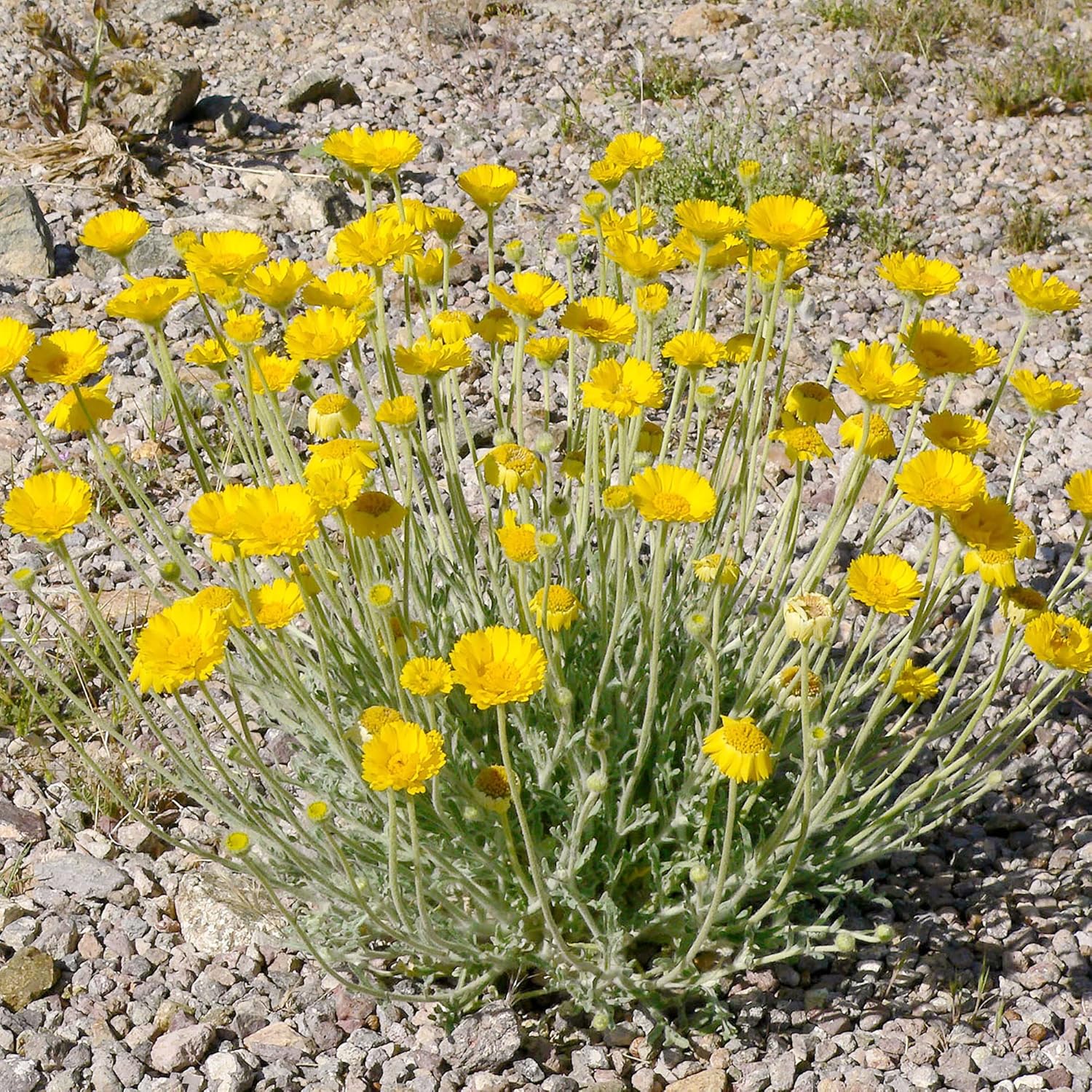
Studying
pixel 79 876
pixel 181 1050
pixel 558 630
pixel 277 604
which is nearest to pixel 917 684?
pixel 558 630

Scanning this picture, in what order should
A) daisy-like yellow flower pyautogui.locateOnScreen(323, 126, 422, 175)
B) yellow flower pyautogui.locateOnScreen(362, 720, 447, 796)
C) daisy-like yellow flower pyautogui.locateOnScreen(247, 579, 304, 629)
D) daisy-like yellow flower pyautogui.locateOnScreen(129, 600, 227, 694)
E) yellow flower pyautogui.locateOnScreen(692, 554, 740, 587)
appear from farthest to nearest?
daisy-like yellow flower pyautogui.locateOnScreen(323, 126, 422, 175) < yellow flower pyautogui.locateOnScreen(692, 554, 740, 587) < daisy-like yellow flower pyautogui.locateOnScreen(247, 579, 304, 629) < daisy-like yellow flower pyautogui.locateOnScreen(129, 600, 227, 694) < yellow flower pyautogui.locateOnScreen(362, 720, 447, 796)

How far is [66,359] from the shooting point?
2342 millimetres

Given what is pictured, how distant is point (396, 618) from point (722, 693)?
2.61 ft

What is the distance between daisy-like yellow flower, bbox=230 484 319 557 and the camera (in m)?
1.87

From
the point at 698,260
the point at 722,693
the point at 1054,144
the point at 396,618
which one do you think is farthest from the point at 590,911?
the point at 1054,144

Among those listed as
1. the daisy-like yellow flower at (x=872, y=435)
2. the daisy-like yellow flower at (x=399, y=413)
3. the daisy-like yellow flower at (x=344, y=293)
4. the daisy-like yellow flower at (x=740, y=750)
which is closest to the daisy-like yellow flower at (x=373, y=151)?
the daisy-like yellow flower at (x=344, y=293)

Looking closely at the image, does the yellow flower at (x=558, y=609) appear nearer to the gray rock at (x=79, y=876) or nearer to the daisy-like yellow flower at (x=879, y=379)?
the daisy-like yellow flower at (x=879, y=379)

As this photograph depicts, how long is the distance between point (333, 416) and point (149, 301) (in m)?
0.42

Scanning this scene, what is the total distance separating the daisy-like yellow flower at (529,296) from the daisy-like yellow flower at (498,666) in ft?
2.61

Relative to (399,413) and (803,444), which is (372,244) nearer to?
(399,413)

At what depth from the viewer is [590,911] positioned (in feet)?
8.07

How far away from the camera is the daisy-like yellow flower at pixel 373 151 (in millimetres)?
2467

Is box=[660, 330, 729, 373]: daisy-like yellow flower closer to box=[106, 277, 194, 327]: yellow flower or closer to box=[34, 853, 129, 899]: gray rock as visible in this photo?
box=[106, 277, 194, 327]: yellow flower

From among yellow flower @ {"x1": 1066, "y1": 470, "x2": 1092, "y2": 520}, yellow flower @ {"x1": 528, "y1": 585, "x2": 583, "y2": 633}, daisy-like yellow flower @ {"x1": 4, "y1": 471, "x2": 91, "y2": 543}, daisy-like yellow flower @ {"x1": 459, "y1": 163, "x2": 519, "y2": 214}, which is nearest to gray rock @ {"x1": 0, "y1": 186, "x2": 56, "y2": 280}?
daisy-like yellow flower @ {"x1": 459, "y1": 163, "x2": 519, "y2": 214}
